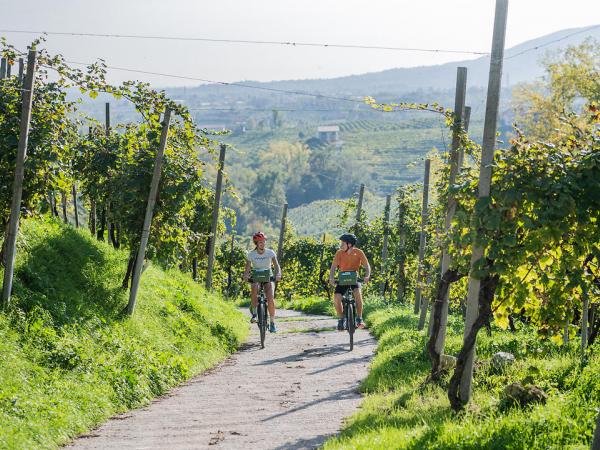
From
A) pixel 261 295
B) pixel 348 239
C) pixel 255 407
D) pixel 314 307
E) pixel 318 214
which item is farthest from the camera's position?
pixel 318 214

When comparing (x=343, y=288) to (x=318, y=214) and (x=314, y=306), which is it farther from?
(x=318, y=214)

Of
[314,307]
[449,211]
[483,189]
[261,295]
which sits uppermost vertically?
[483,189]

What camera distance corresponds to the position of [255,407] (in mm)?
10141

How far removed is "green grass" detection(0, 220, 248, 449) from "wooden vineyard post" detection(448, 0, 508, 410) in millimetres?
4042

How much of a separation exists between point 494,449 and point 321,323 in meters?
16.4

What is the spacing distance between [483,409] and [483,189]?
85.4 inches

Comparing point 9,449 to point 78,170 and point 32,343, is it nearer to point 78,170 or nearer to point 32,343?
point 32,343

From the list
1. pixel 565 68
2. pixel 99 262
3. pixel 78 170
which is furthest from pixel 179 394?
pixel 565 68

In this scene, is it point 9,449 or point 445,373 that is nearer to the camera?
point 9,449

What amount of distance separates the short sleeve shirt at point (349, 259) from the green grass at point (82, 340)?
9.44ft

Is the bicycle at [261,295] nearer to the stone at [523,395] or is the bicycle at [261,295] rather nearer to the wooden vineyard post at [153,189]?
the wooden vineyard post at [153,189]

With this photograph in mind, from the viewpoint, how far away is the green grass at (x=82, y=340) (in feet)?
Result: 28.5

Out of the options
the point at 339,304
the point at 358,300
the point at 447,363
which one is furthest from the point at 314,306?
the point at 447,363

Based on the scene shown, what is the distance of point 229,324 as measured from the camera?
59.9 feet
